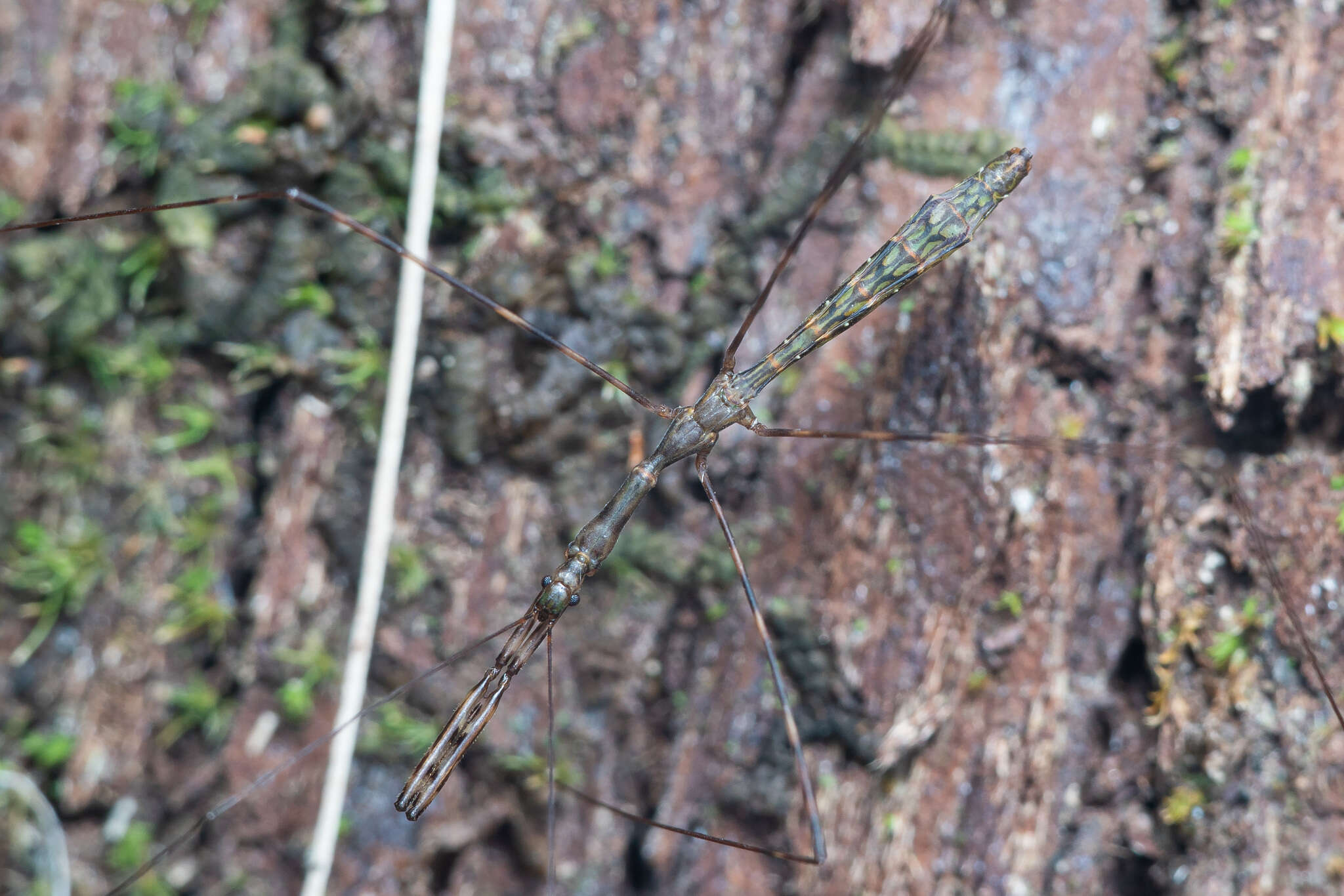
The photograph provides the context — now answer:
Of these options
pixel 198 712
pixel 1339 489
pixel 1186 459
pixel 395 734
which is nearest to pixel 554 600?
pixel 395 734

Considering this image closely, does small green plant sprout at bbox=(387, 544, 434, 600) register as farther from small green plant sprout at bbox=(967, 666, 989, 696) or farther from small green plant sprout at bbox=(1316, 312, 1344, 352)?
small green plant sprout at bbox=(1316, 312, 1344, 352)

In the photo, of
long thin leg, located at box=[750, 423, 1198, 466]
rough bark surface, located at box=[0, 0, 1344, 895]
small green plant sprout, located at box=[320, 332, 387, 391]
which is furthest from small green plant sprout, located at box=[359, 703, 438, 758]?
long thin leg, located at box=[750, 423, 1198, 466]

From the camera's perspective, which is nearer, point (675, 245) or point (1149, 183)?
point (1149, 183)

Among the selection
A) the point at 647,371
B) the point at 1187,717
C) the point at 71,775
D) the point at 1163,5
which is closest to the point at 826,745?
the point at 1187,717

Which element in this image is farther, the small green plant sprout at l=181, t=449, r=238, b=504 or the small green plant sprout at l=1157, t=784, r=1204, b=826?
the small green plant sprout at l=181, t=449, r=238, b=504

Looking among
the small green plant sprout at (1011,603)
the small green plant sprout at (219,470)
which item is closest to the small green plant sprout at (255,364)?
the small green plant sprout at (219,470)

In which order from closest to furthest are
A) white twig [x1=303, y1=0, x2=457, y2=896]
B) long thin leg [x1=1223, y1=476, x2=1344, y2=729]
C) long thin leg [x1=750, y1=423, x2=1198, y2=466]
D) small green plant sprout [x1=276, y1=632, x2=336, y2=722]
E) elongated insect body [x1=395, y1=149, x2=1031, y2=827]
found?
long thin leg [x1=1223, y1=476, x2=1344, y2=729]
long thin leg [x1=750, y1=423, x2=1198, y2=466]
elongated insect body [x1=395, y1=149, x2=1031, y2=827]
white twig [x1=303, y1=0, x2=457, y2=896]
small green plant sprout [x1=276, y1=632, x2=336, y2=722]

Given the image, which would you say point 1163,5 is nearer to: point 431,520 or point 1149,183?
point 1149,183
